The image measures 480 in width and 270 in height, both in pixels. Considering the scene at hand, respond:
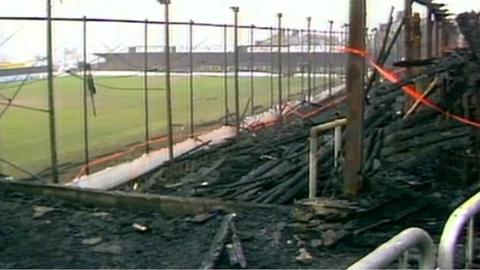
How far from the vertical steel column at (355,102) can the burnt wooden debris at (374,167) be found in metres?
0.21

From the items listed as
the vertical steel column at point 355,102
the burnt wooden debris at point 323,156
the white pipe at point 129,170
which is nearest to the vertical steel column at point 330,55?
the white pipe at point 129,170

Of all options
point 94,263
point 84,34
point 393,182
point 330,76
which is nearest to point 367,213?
point 393,182

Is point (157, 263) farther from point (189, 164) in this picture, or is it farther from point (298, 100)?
point (298, 100)

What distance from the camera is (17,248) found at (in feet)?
20.9

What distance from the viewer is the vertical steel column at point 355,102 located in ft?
22.3

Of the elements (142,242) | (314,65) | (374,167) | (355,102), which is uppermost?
(314,65)

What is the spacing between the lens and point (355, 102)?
686 cm

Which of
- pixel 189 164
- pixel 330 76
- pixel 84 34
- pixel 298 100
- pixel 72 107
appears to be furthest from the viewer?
pixel 330 76

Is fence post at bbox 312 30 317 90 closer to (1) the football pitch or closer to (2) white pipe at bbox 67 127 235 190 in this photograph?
(1) the football pitch

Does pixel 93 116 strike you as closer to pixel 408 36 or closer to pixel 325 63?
pixel 408 36

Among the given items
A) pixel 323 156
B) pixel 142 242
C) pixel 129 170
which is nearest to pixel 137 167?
pixel 129 170

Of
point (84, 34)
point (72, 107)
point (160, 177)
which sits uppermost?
point (84, 34)

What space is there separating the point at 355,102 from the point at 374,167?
6.26 ft

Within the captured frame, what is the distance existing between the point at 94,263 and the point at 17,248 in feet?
2.69
